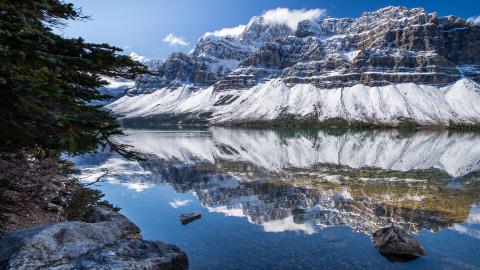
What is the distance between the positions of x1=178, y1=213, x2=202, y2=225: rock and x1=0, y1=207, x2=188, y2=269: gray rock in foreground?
17866 millimetres

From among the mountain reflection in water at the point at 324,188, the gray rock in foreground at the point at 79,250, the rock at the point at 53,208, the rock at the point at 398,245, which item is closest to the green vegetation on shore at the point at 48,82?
the gray rock in foreground at the point at 79,250

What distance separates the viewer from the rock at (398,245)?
24.6 m

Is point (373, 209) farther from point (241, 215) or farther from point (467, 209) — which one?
point (241, 215)

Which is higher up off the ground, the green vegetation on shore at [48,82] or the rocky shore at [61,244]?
the green vegetation on shore at [48,82]

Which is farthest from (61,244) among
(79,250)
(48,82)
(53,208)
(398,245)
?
(398,245)

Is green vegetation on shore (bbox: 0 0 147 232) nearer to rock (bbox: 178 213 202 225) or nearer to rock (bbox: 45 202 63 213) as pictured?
rock (bbox: 45 202 63 213)

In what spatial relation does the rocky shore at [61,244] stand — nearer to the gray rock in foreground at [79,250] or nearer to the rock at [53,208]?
Answer: the gray rock in foreground at [79,250]

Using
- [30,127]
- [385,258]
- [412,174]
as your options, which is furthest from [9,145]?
[412,174]

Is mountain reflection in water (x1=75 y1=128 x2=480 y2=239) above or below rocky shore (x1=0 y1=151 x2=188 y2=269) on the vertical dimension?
below

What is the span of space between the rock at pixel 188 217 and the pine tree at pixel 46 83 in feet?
77.2

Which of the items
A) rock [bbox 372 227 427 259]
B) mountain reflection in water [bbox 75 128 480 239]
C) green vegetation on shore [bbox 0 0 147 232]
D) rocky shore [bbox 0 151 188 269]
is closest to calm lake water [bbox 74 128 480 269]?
mountain reflection in water [bbox 75 128 480 239]

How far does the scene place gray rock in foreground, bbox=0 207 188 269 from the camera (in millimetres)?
12031

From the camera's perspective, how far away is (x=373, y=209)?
37406 mm

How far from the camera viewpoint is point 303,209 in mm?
37750
